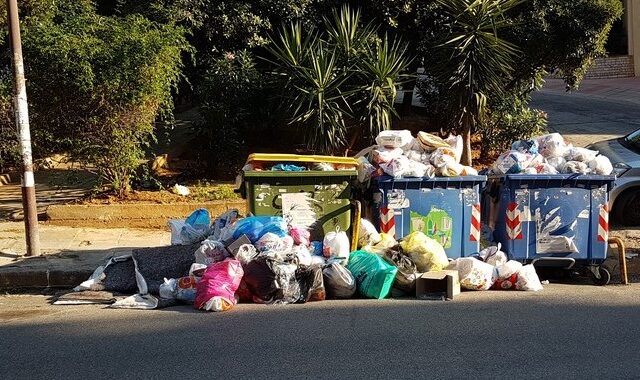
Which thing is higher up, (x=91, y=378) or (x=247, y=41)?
(x=247, y=41)

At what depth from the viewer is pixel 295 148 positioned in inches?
512

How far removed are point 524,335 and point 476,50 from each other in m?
6.11

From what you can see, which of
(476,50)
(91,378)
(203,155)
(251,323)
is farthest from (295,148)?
(91,378)

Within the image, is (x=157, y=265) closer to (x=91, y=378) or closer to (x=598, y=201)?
(x=91, y=378)

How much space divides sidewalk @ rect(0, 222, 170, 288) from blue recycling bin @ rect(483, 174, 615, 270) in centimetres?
426

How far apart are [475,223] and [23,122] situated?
16.8 ft

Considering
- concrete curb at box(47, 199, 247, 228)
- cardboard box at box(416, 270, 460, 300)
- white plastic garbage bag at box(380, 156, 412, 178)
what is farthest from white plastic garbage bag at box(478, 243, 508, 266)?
concrete curb at box(47, 199, 247, 228)

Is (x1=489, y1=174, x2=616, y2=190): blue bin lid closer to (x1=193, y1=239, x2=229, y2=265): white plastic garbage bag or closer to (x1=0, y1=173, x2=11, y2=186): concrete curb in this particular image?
(x1=193, y1=239, x2=229, y2=265): white plastic garbage bag

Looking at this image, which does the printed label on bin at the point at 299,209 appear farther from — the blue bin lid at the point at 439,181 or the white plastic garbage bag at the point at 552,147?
the white plastic garbage bag at the point at 552,147

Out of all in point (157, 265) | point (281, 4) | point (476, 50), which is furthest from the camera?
point (281, 4)

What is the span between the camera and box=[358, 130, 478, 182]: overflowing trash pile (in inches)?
327

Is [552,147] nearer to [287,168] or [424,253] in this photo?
[424,253]

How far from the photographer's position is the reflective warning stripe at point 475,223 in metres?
8.35

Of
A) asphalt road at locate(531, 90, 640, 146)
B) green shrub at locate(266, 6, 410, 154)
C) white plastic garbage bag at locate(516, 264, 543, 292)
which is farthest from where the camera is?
asphalt road at locate(531, 90, 640, 146)
